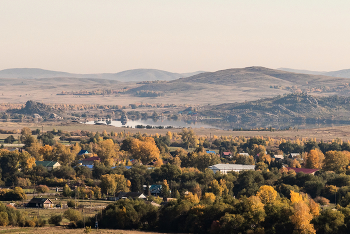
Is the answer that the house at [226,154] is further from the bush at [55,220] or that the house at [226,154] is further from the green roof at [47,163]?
the bush at [55,220]

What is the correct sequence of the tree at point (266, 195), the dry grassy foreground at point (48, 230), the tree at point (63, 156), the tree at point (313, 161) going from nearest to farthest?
the dry grassy foreground at point (48, 230) < the tree at point (266, 195) < the tree at point (313, 161) < the tree at point (63, 156)

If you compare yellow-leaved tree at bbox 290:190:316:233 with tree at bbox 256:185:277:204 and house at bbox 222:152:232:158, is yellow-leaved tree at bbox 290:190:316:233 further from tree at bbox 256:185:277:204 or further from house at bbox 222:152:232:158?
house at bbox 222:152:232:158

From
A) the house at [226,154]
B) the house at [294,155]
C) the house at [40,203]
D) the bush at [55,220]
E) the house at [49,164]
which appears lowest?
the house at [226,154]

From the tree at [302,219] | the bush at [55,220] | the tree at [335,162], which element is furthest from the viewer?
the tree at [335,162]

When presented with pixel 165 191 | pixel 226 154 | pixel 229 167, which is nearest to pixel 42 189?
pixel 165 191

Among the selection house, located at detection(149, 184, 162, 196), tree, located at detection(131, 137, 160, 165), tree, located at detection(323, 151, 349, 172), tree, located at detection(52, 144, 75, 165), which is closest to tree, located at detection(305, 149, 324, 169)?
tree, located at detection(323, 151, 349, 172)

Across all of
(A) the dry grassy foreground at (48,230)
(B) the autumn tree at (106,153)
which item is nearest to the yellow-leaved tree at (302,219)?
(A) the dry grassy foreground at (48,230)

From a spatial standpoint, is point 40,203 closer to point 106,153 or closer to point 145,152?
point 106,153
